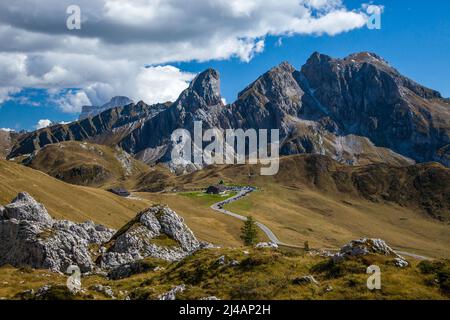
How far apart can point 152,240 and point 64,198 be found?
59.4 metres

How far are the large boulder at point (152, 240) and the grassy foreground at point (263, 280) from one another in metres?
12.6

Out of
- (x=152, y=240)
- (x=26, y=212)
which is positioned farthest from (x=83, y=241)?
(x=26, y=212)

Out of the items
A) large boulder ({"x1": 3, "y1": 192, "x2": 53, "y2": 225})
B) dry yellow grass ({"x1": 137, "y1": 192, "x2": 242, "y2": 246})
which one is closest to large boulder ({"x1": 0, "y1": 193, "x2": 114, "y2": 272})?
large boulder ({"x1": 3, "y1": 192, "x2": 53, "y2": 225})

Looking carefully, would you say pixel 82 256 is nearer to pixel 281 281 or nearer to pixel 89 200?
pixel 281 281

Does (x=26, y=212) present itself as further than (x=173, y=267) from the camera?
Yes

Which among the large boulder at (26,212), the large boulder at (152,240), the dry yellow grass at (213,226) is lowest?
the dry yellow grass at (213,226)

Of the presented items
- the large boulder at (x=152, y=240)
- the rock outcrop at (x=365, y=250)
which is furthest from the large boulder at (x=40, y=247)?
the rock outcrop at (x=365, y=250)

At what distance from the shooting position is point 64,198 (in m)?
120

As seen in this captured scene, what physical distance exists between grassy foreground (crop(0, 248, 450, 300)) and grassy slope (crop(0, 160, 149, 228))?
2116 inches

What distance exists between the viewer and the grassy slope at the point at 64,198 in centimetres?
10353

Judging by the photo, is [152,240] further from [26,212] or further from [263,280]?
[263,280]

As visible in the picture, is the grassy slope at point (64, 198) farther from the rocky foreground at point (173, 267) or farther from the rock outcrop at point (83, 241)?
the rocky foreground at point (173, 267)

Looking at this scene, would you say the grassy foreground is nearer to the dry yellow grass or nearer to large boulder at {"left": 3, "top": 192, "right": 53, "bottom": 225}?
large boulder at {"left": 3, "top": 192, "right": 53, "bottom": 225}

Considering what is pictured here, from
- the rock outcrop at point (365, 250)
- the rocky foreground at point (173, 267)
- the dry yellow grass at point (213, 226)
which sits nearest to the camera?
the rocky foreground at point (173, 267)
